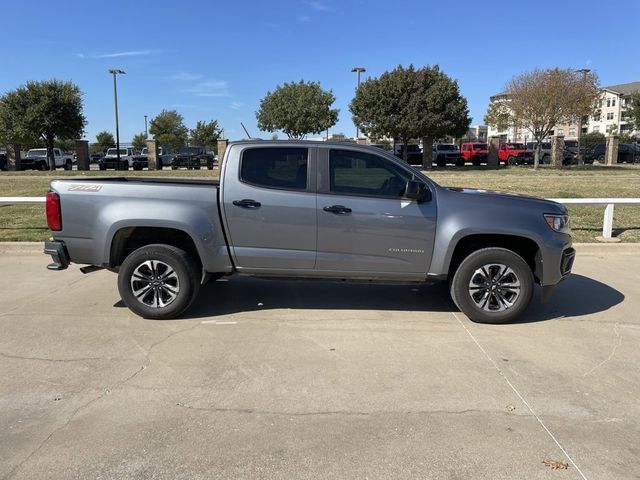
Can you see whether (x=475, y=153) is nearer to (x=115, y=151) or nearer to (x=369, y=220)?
(x=115, y=151)

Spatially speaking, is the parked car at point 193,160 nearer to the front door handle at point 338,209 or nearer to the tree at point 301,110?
the tree at point 301,110

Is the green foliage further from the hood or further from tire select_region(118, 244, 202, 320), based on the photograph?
tire select_region(118, 244, 202, 320)

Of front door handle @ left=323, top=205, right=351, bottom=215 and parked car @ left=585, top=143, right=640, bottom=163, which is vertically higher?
parked car @ left=585, top=143, right=640, bottom=163

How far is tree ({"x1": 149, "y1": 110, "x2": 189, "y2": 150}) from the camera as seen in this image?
7312 cm

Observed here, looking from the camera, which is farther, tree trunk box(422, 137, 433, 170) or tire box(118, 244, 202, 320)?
tree trunk box(422, 137, 433, 170)

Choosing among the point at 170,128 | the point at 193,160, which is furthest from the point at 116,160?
the point at 170,128

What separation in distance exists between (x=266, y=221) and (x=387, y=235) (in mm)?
1218

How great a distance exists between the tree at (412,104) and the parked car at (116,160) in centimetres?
1860

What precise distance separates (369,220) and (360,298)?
142 centimetres

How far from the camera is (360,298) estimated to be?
256 inches

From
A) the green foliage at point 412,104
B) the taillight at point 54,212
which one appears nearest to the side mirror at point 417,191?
the taillight at point 54,212

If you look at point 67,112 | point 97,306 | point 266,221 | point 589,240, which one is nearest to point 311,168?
point 266,221

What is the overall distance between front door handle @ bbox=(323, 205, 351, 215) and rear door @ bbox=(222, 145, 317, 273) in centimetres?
17

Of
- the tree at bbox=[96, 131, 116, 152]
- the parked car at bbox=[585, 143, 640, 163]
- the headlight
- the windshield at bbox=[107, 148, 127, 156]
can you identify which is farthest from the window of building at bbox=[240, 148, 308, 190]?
the tree at bbox=[96, 131, 116, 152]
